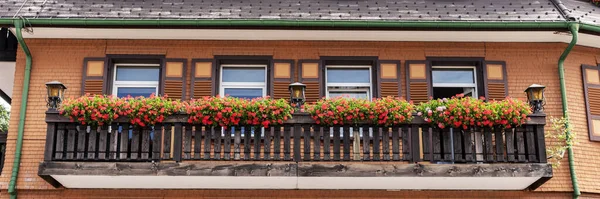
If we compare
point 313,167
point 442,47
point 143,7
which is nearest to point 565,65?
point 442,47

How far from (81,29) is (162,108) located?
8.13 feet

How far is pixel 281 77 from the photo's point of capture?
13.0 meters

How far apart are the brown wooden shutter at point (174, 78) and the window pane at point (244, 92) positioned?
2.74ft

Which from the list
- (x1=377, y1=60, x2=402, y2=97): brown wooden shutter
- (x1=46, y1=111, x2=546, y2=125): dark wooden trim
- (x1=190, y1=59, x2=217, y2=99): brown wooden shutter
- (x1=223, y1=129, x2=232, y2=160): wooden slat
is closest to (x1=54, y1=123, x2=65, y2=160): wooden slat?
(x1=46, y1=111, x2=546, y2=125): dark wooden trim

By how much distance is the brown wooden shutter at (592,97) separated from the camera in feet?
42.1

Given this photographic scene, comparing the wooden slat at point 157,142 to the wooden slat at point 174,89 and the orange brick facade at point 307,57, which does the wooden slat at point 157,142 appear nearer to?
the orange brick facade at point 307,57

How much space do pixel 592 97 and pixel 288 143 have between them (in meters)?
5.66

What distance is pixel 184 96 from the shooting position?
12.9 meters

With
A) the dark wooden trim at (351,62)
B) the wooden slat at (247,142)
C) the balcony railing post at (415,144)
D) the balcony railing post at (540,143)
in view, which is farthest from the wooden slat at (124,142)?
the balcony railing post at (540,143)

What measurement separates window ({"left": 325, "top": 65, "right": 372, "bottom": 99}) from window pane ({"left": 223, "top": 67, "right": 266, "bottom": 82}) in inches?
48.0

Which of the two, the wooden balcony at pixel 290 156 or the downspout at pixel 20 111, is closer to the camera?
the wooden balcony at pixel 290 156

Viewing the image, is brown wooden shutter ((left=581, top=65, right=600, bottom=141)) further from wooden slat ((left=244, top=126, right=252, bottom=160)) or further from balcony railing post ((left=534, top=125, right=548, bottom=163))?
wooden slat ((left=244, top=126, right=252, bottom=160))

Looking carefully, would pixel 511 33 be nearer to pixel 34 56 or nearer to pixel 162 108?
pixel 162 108

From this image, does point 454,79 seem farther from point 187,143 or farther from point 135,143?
point 135,143
